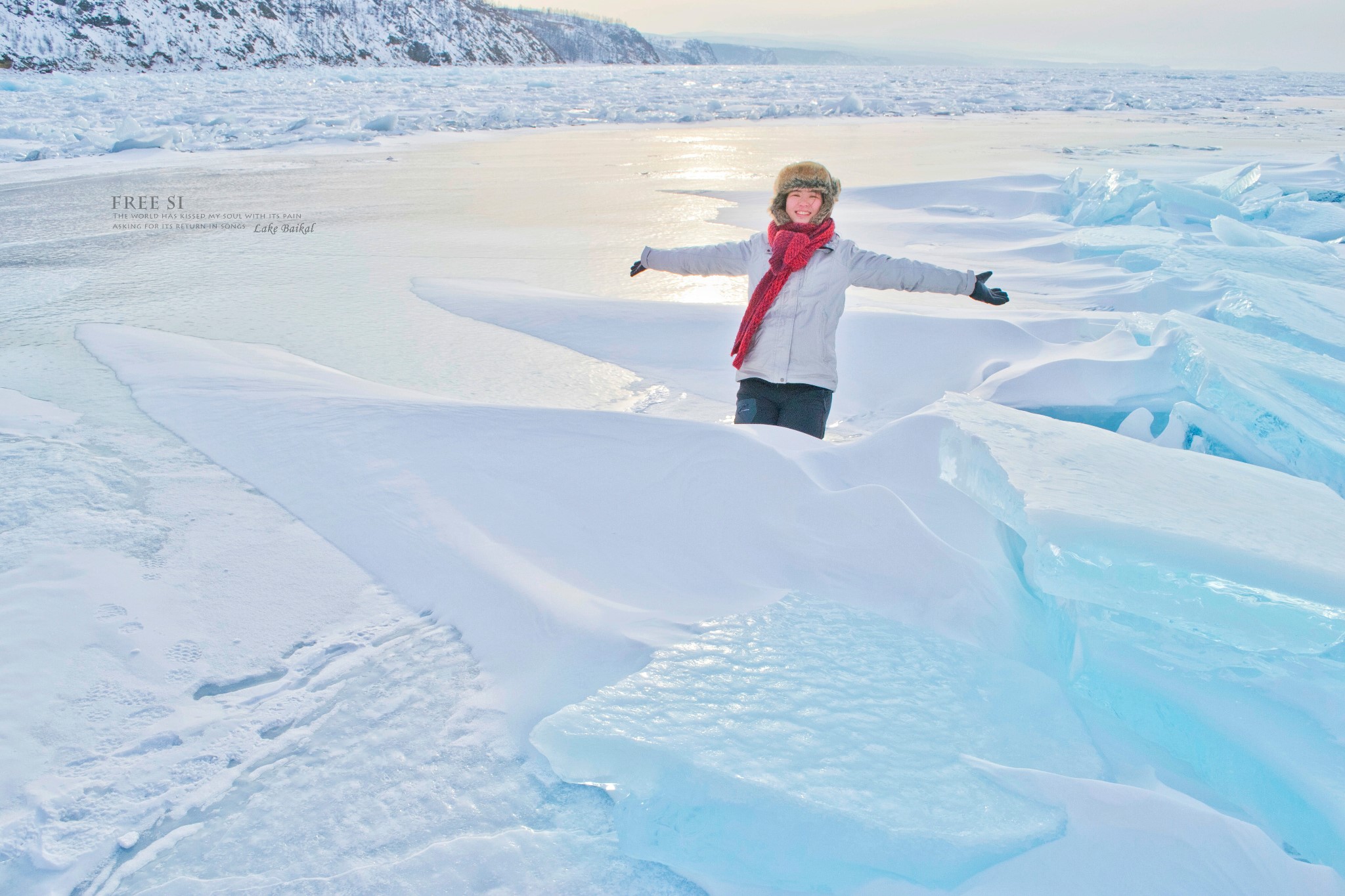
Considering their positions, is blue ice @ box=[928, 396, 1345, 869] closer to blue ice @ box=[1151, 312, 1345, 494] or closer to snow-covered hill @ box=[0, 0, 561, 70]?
blue ice @ box=[1151, 312, 1345, 494]

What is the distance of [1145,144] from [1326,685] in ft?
41.0

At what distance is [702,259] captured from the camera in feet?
8.96

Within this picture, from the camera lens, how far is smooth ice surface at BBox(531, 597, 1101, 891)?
1.14m

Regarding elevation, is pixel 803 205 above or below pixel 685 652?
above

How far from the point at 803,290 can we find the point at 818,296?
1.9 inches

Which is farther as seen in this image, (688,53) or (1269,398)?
(688,53)

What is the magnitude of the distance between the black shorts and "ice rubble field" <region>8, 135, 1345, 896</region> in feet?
1.04

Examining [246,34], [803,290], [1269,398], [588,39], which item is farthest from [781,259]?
[588,39]

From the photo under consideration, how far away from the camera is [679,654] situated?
4.88 feet

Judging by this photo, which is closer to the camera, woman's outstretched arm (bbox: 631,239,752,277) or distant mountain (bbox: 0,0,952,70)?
woman's outstretched arm (bbox: 631,239,752,277)

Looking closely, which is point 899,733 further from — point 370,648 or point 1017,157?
point 1017,157

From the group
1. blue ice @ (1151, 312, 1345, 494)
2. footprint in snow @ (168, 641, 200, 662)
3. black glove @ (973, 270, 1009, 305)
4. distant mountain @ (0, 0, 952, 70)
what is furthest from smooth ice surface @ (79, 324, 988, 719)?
distant mountain @ (0, 0, 952, 70)

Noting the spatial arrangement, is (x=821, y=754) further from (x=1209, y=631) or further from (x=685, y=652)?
(x=1209, y=631)

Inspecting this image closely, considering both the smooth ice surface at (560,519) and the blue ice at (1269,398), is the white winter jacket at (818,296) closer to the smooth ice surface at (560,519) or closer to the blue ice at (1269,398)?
the smooth ice surface at (560,519)
